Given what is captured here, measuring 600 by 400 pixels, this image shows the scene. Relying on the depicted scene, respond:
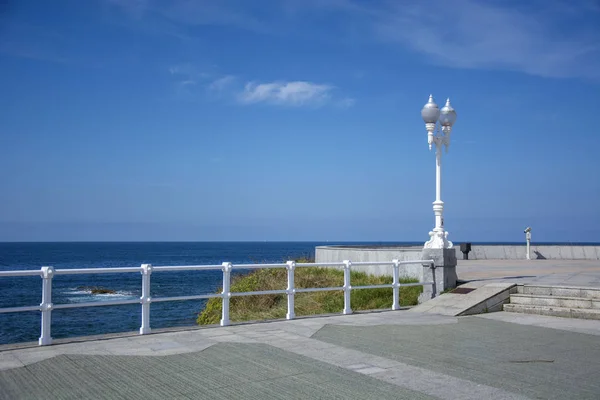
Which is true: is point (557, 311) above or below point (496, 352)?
above

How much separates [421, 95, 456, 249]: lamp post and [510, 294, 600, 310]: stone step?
2397 millimetres

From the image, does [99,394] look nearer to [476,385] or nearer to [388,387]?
[388,387]

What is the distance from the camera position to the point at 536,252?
33.2 metres

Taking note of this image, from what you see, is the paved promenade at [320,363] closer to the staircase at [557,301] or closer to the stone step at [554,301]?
the staircase at [557,301]

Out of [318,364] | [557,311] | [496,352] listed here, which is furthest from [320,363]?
[557,311]

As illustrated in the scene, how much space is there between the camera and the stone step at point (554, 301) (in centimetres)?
1365

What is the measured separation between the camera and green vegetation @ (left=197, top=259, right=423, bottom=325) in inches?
717

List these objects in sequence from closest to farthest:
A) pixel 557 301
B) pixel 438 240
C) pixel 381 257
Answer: pixel 557 301 → pixel 438 240 → pixel 381 257

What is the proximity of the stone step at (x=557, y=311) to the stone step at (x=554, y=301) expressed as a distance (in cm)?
18

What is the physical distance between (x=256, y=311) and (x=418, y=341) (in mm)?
9856

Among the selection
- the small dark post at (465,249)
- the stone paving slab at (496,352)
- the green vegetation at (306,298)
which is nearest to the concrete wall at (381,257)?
the green vegetation at (306,298)

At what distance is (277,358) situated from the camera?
8.96 m

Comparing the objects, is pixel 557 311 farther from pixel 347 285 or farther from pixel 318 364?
pixel 318 364

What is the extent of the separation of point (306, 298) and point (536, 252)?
18.2m
